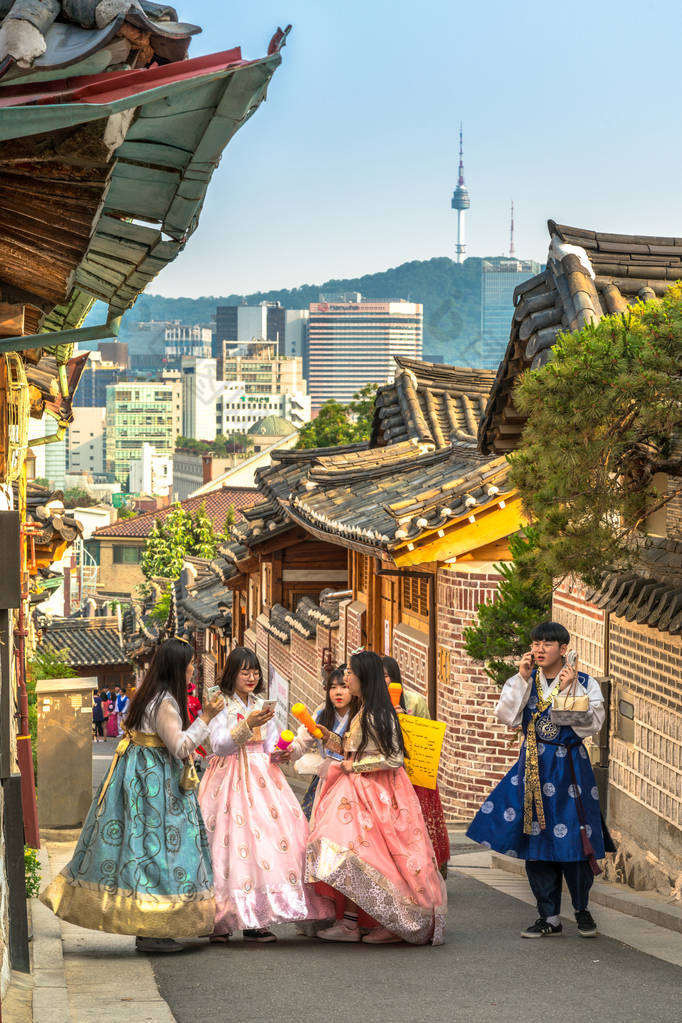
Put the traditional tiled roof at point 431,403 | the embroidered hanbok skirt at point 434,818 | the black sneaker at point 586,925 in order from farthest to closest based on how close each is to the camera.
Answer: the traditional tiled roof at point 431,403, the embroidered hanbok skirt at point 434,818, the black sneaker at point 586,925

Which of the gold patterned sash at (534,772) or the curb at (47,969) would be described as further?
the gold patterned sash at (534,772)

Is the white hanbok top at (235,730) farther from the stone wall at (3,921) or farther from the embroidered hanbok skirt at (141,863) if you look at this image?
the stone wall at (3,921)

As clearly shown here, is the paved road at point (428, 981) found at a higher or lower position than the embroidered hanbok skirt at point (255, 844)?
lower

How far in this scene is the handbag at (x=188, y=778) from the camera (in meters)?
7.79

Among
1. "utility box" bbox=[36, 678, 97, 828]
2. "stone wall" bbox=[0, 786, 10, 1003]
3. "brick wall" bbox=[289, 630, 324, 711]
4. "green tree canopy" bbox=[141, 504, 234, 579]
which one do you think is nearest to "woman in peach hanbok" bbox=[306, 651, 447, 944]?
"stone wall" bbox=[0, 786, 10, 1003]

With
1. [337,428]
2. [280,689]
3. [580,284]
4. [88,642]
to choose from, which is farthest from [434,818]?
[88,642]

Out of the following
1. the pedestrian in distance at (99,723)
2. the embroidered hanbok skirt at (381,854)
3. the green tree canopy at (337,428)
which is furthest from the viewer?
the green tree canopy at (337,428)

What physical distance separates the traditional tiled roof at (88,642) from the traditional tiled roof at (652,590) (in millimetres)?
43798

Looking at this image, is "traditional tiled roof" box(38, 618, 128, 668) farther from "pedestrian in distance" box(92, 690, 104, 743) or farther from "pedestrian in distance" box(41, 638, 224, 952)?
"pedestrian in distance" box(41, 638, 224, 952)

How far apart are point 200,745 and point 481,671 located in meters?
Result: 7.92

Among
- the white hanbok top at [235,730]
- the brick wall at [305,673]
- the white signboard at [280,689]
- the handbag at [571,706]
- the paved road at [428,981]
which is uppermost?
the handbag at [571,706]

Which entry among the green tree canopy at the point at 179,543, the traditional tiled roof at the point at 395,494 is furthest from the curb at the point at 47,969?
the green tree canopy at the point at 179,543

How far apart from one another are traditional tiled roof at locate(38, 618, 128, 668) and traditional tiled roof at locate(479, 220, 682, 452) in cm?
4222

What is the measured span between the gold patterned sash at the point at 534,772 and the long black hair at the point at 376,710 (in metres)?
0.76
